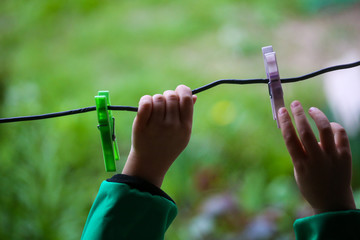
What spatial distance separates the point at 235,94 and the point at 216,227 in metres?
0.64

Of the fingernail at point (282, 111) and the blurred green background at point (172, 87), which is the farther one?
the blurred green background at point (172, 87)

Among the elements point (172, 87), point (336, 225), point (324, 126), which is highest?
point (172, 87)

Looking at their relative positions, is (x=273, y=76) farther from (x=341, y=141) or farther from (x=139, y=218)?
(x=139, y=218)

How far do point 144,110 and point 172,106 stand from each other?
34mm

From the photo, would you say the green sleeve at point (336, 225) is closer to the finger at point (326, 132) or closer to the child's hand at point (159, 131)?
the finger at point (326, 132)

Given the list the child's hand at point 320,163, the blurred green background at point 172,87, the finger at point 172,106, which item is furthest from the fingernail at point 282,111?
the blurred green background at point 172,87

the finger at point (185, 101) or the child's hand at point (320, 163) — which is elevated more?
the finger at point (185, 101)

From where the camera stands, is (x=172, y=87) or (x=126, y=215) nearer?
(x=126, y=215)

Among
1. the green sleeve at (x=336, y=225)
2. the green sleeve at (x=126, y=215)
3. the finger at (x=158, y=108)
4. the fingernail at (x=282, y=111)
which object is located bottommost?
the green sleeve at (x=336, y=225)

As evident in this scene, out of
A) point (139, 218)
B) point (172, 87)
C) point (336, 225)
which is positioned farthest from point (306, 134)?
point (172, 87)

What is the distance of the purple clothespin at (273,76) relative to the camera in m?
0.42

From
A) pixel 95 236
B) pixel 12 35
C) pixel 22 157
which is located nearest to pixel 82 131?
pixel 22 157

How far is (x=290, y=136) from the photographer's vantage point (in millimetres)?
423

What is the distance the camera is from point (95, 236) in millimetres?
425
